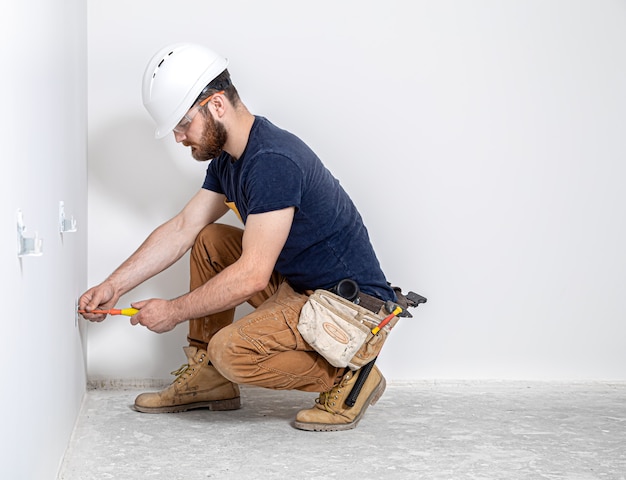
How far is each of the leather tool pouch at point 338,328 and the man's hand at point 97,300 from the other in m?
0.60

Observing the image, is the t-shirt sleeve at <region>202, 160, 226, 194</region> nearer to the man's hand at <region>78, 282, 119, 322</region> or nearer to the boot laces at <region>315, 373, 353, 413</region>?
A: the man's hand at <region>78, 282, 119, 322</region>

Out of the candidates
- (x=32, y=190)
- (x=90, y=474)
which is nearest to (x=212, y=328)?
(x=90, y=474)

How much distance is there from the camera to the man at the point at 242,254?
91.2 inches

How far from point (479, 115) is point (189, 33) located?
1121mm

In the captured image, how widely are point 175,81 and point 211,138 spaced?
0.19m

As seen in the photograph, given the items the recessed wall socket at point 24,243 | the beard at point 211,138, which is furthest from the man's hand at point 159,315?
the recessed wall socket at point 24,243

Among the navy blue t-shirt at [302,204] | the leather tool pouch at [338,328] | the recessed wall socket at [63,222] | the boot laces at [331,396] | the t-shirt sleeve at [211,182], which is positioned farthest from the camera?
the t-shirt sleeve at [211,182]

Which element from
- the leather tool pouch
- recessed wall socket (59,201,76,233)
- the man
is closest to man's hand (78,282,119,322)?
the man

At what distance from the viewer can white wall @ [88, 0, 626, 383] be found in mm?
2920

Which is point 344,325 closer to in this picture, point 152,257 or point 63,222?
point 152,257

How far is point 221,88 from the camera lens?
239 centimetres

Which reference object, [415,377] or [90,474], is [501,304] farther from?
[90,474]

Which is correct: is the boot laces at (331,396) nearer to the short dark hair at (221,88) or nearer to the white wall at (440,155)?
the white wall at (440,155)

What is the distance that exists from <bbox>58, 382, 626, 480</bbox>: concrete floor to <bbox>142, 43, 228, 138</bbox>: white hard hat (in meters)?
0.90
